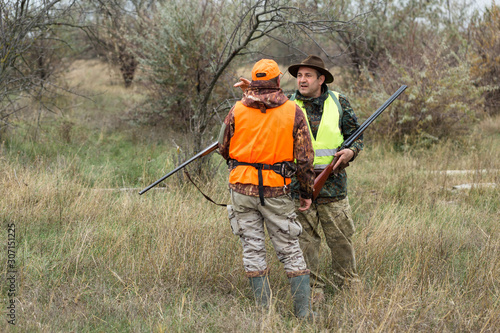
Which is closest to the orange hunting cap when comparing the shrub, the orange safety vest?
the orange safety vest

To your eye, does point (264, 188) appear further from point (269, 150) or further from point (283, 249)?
point (283, 249)

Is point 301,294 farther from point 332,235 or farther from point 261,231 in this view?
point 332,235

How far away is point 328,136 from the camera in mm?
3443

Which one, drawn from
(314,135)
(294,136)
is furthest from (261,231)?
(314,135)

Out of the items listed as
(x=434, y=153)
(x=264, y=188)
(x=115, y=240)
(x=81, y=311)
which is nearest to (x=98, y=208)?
(x=115, y=240)

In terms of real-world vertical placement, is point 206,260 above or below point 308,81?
below

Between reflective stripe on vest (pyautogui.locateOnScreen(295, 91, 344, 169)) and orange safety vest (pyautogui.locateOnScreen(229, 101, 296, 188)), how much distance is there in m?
0.42

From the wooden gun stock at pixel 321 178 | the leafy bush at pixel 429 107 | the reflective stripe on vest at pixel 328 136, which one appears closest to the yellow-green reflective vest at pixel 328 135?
the reflective stripe on vest at pixel 328 136

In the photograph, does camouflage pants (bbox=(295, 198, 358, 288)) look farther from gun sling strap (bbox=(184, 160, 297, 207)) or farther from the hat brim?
the hat brim

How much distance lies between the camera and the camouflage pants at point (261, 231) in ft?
10.3

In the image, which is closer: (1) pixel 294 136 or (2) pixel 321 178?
(1) pixel 294 136

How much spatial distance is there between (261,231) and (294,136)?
70 centimetres

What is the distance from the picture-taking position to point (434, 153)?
26.9ft

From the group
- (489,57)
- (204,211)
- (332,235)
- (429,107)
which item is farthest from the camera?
(489,57)
